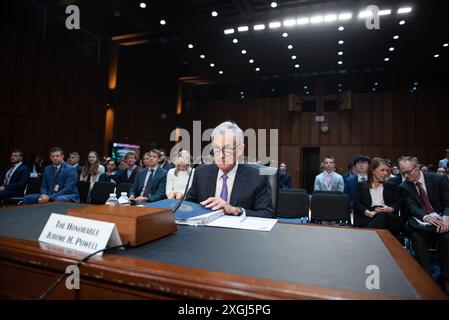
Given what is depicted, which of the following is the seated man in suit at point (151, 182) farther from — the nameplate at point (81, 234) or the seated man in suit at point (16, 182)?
the nameplate at point (81, 234)

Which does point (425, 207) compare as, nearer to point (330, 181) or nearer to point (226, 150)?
point (226, 150)

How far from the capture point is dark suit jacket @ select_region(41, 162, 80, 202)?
12.5 ft

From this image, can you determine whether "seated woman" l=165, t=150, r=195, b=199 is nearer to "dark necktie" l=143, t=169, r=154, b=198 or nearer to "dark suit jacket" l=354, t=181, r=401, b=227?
"dark necktie" l=143, t=169, r=154, b=198

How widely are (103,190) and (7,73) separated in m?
4.87

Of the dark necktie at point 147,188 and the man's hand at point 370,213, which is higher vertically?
the dark necktie at point 147,188

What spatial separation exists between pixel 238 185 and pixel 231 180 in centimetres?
7

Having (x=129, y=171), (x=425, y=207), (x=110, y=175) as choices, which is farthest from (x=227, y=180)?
(x=110, y=175)

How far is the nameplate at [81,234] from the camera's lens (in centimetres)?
83

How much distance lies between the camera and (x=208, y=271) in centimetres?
70

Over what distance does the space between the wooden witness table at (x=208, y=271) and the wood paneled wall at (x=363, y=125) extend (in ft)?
37.7

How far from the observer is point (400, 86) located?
36.8 ft

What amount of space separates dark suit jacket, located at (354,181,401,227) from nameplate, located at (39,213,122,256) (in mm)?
3187

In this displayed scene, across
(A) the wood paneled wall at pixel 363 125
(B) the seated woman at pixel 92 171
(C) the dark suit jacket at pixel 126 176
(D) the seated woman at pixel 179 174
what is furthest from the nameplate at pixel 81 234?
(A) the wood paneled wall at pixel 363 125
